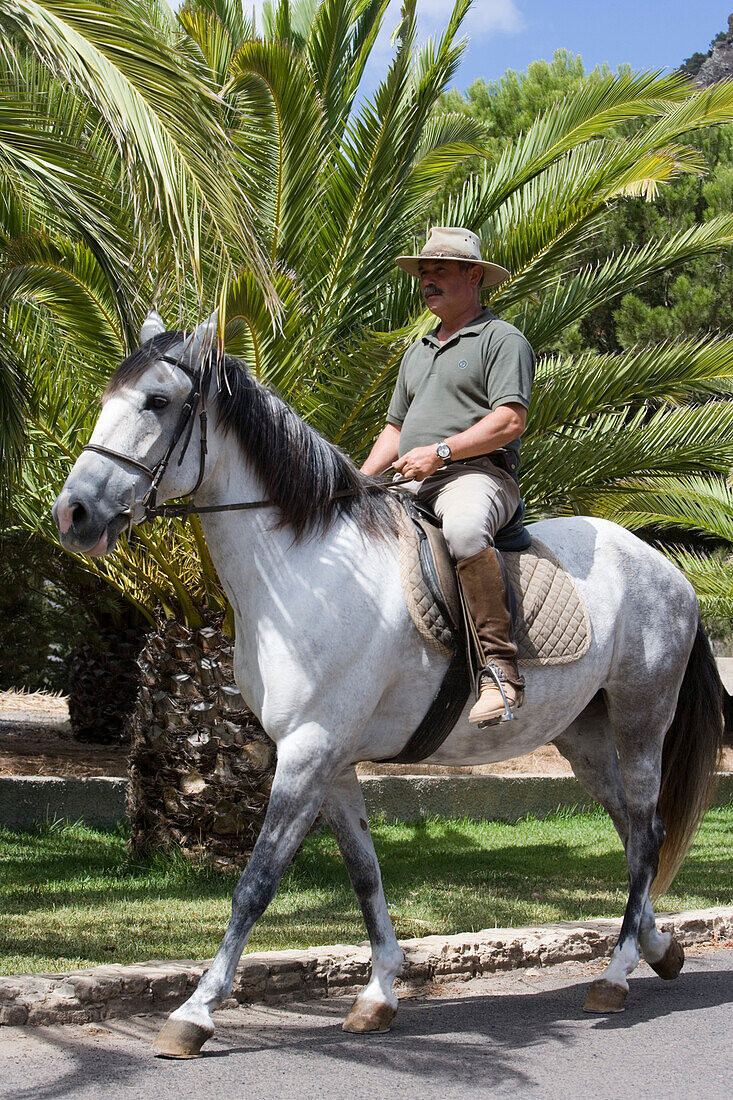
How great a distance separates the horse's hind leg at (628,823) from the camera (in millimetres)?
4324

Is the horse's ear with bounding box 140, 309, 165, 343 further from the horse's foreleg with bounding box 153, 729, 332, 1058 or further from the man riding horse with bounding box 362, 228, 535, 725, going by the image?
the horse's foreleg with bounding box 153, 729, 332, 1058

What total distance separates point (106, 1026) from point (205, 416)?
82.0 inches

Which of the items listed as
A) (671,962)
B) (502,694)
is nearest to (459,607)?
(502,694)

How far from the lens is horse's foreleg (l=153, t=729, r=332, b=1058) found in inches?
134

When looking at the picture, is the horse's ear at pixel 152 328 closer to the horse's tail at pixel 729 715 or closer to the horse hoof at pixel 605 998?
the horse hoof at pixel 605 998

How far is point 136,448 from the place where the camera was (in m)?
3.57

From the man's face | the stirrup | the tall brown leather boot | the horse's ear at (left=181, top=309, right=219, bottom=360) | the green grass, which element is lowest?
the green grass

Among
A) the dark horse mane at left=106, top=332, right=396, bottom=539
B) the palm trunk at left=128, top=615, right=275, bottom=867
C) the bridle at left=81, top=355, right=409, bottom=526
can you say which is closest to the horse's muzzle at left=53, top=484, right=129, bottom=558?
the bridle at left=81, top=355, right=409, bottom=526

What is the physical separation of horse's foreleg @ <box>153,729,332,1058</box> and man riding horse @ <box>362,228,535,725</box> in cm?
61

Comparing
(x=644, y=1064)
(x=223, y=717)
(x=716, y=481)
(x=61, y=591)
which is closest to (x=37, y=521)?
(x=223, y=717)

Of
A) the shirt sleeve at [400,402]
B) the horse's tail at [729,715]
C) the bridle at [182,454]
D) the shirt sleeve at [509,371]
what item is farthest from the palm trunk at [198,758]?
the horse's tail at [729,715]

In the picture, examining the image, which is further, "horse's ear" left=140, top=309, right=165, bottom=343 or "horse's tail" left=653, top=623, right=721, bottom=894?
"horse's tail" left=653, top=623, right=721, bottom=894

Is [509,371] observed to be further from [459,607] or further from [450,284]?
[459,607]

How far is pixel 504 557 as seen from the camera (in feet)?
13.9
